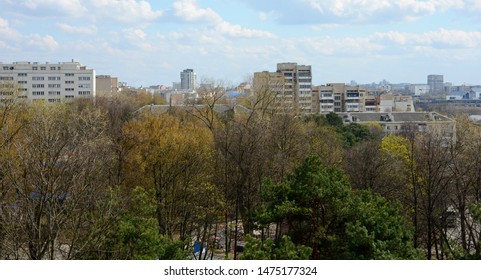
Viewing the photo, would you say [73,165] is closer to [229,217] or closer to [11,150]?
[11,150]

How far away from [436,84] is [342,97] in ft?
221

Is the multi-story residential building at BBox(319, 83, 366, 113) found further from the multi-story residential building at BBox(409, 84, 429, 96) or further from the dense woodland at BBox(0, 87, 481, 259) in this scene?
the multi-story residential building at BBox(409, 84, 429, 96)

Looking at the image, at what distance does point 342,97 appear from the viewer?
48.3 m

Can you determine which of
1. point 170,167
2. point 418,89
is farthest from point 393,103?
point 418,89

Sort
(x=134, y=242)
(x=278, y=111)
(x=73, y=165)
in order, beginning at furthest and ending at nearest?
(x=278, y=111) < (x=73, y=165) < (x=134, y=242)

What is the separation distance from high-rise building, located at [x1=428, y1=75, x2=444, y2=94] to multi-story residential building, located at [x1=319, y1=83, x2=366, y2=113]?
6118cm

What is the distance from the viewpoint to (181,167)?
13.6 m

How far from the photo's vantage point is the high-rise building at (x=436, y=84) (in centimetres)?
10799

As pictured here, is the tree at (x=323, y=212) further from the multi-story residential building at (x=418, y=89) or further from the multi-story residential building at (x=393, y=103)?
the multi-story residential building at (x=418, y=89)

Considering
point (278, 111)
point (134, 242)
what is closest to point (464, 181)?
point (134, 242)

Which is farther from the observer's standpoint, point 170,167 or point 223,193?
point 223,193

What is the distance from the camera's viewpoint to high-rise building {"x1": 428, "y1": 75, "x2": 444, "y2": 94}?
354 ft

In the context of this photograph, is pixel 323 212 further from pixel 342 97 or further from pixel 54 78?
pixel 54 78

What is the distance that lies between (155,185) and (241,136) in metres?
2.30
